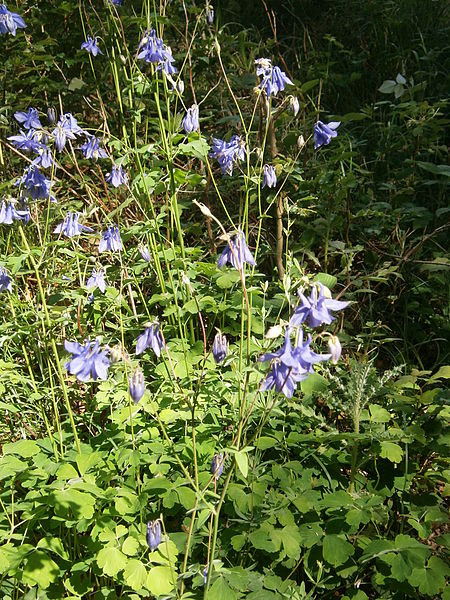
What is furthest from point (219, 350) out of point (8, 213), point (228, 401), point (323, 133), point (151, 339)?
point (323, 133)

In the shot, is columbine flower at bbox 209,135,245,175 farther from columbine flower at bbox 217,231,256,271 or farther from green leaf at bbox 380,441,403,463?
green leaf at bbox 380,441,403,463

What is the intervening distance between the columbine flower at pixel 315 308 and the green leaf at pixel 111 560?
97 cm

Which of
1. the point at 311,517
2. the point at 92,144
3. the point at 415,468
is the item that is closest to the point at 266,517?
the point at 311,517

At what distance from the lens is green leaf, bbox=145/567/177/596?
190 centimetres

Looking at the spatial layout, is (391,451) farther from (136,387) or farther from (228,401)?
(136,387)

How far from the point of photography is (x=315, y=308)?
1535 mm

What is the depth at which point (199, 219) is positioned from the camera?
419 cm

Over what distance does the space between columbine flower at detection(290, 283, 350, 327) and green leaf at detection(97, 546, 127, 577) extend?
97cm

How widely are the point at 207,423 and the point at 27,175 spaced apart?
113 centimetres

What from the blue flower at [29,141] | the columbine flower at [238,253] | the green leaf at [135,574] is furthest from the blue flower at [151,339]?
the blue flower at [29,141]

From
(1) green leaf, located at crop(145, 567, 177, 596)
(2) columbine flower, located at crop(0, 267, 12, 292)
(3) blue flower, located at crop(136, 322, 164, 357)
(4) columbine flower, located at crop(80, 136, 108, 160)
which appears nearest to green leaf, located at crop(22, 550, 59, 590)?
(1) green leaf, located at crop(145, 567, 177, 596)

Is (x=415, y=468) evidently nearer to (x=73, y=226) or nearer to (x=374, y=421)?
(x=374, y=421)

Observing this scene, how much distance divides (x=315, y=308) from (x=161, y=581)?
968mm

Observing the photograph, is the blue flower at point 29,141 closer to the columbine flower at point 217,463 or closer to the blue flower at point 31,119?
the blue flower at point 31,119
